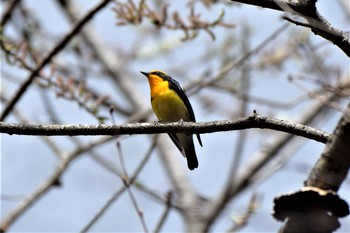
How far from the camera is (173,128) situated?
3297mm

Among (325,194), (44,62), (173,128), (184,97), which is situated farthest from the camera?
(184,97)

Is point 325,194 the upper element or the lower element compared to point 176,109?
lower

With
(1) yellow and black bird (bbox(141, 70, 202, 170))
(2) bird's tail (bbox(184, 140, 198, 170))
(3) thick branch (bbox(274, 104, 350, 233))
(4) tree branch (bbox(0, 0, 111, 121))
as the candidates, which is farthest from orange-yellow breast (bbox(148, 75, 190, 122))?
(3) thick branch (bbox(274, 104, 350, 233))

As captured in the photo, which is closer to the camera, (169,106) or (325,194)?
(325,194)

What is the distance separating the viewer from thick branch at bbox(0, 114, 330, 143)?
298 cm

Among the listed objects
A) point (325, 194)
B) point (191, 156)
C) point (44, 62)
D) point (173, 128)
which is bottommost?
point (325, 194)

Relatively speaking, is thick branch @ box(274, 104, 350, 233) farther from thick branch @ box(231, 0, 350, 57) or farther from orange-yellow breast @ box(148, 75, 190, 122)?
orange-yellow breast @ box(148, 75, 190, 122)

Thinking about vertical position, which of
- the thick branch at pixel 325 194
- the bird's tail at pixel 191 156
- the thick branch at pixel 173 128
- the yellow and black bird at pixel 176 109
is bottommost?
the thick branch at pixel 325 194

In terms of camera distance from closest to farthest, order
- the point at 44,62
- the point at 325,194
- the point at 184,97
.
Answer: the point at 325,194 < the point at 44,62 < the point at 184,97

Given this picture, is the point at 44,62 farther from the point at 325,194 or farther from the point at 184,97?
the point at 325,194

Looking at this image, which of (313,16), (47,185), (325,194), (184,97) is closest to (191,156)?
(184,97)

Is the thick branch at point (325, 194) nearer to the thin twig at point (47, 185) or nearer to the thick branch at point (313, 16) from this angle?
the thick branch at point (313, 16)

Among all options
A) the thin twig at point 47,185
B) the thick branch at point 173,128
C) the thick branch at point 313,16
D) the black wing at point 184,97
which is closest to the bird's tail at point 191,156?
the black wing at point 184,97

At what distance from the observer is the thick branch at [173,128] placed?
2.98 metres
